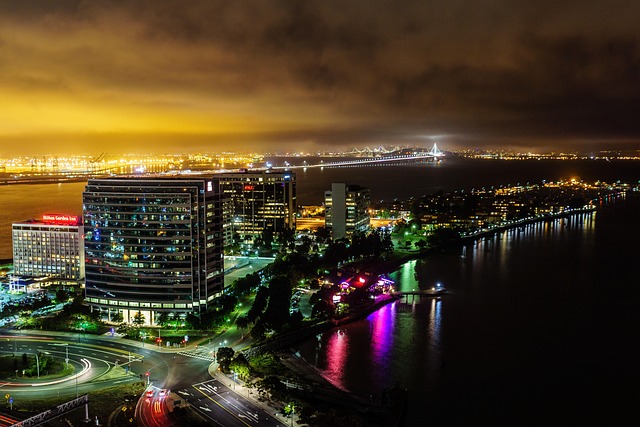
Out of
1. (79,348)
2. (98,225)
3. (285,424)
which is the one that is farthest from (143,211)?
(285,424)

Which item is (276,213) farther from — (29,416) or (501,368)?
(29,416)

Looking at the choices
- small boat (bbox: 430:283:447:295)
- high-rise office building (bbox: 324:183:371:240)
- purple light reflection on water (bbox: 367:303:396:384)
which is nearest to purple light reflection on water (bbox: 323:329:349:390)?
purple light reflection on water (bbox: 367:303:396:384)

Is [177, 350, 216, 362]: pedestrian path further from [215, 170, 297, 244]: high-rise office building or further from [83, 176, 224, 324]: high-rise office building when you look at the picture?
[215, 170, 297, 244]: high-rise office building

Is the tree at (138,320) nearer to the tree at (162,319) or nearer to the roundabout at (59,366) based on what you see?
the tree at (162,319)

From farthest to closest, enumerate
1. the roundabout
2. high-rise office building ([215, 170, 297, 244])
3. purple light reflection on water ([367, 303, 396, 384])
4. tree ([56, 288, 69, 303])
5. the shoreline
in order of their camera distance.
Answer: high-rise office building ([215, 170, 297, 244]) < tree ([56, 288, 69, 303]) < purple light reflection on water ([367, 303, 396, 384]) < the shoreline < the roundabout

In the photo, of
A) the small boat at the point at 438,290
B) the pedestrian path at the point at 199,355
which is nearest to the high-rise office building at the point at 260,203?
the small boat at the point at 438,290

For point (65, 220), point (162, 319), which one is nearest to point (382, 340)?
point (162, 319)

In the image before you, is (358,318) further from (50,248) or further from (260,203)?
(260,203)
